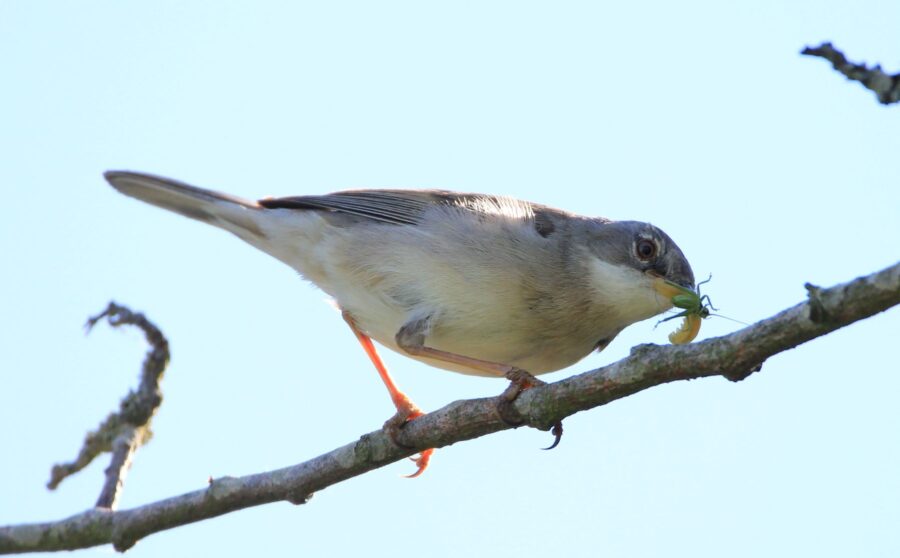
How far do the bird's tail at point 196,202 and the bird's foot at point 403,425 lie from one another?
1932mm

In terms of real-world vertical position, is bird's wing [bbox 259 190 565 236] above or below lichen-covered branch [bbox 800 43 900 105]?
above

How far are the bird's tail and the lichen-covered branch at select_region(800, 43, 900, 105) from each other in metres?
5.12

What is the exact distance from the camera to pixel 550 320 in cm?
704

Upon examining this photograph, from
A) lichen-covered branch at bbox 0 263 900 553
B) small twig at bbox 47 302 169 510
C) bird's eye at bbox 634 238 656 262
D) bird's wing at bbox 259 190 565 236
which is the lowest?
lichen-covered branch at bbox 0 263 900 553

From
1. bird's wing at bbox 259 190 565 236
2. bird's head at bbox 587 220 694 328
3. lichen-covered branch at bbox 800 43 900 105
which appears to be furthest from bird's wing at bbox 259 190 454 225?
lichen-covered branch at bbox 800 43 900 105

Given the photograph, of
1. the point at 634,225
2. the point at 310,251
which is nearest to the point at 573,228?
the point at 634,225

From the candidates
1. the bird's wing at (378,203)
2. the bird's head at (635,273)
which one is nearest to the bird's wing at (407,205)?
the bird's wing at (378,203)

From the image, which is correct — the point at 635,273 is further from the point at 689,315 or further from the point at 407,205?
the point at 407,205

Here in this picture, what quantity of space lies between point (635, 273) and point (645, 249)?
0.25 meters

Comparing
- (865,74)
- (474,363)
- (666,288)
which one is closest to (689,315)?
(666,288)

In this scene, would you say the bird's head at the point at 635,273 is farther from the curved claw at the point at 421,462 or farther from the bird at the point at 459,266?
the curved claw at the point at 421,462

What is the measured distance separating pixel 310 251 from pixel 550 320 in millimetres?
2039

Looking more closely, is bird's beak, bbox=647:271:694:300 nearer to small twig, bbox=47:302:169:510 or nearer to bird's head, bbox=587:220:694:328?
bird's head, bbox=587:220:694:328

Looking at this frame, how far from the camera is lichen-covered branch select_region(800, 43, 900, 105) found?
3492 mm
